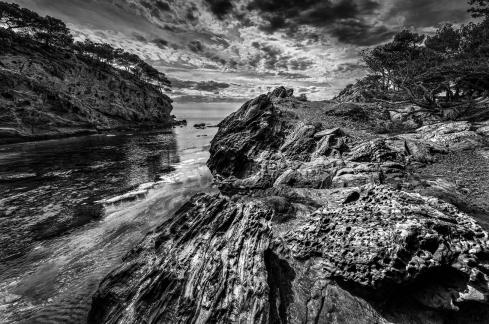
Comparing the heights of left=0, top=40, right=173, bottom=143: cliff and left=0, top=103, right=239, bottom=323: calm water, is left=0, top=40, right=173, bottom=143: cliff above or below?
above

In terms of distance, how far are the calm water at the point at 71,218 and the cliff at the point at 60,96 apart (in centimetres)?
2237

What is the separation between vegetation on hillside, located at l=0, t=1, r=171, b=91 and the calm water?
56.1 meters

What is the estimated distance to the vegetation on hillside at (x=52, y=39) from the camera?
66750 mm

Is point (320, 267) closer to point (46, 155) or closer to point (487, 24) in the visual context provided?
point (487, 24)

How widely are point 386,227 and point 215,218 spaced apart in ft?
21.4

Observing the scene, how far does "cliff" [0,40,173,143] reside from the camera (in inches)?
2104

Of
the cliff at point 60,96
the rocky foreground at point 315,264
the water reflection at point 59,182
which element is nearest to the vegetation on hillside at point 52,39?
the cliff at point 60,96

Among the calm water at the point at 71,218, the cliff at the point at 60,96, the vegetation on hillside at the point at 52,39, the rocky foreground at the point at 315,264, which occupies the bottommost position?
the calm water at the point at 71,218

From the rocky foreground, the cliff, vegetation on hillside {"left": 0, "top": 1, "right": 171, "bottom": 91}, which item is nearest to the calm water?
the rocky foreground

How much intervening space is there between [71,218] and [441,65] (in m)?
42.1

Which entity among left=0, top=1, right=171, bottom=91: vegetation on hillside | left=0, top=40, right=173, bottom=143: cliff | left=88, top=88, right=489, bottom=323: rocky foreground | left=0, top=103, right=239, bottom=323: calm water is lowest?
left=0, top=103, right=239, bottom=323: calm water

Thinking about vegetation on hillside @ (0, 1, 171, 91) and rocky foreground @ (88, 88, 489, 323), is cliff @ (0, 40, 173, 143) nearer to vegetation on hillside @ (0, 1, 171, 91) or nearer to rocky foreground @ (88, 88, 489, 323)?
vegetation on hillside @ (0, 1, 171, 91)

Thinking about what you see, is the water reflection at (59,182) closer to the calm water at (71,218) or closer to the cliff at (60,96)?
the calm water at (71,218)

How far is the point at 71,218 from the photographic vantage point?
55.7ft
